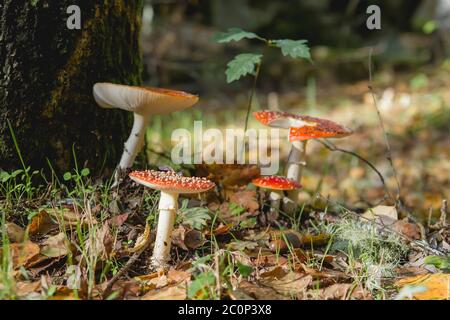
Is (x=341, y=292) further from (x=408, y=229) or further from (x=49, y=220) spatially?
(x=49, y=220)

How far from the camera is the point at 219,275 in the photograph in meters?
1.98

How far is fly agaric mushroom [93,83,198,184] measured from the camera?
2.45 meters

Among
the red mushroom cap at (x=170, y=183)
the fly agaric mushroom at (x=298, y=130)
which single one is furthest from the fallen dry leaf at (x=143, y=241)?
the fly agaric mushroom at (x=298, y=130)

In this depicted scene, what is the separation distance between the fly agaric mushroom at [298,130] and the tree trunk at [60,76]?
0.89 metres

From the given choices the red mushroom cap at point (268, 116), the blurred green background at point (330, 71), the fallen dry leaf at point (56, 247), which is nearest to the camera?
the fallen dry leaf at point (56, 247)

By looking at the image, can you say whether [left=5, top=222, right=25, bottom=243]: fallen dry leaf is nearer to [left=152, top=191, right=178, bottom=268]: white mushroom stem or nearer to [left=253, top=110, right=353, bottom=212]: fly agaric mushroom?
[left=152, top=191, right=178, bottom=268]: white mushroom stem

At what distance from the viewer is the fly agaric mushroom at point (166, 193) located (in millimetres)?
2104

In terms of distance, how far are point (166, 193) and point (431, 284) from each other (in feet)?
3.90

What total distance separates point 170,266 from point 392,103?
6.21 m

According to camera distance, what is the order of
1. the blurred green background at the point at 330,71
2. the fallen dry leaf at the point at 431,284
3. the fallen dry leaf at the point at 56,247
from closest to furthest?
the fallen dry leaf at the point at 431,284, the fallen dry leaf at the point at 56,247, the blurred green background at the point at 330,71

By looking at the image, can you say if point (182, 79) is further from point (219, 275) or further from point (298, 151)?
point (219, 275)

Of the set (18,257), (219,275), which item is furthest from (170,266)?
(18,257)

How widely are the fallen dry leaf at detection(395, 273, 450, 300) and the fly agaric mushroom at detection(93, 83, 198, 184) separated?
4.34ft

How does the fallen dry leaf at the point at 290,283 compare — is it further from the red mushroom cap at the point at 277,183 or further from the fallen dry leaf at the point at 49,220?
the fallen dry leaf at the point at 49,220
